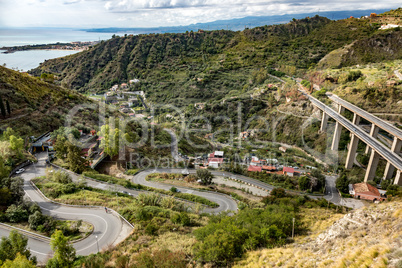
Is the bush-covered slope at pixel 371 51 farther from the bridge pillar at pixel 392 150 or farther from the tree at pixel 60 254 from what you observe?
the tree at pixel 60 254

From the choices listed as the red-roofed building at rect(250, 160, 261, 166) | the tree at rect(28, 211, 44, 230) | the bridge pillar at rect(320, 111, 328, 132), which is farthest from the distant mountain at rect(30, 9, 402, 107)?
the tree at rect(28, 211, 44, 230)

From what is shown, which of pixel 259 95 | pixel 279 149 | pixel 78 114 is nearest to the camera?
pixel 78 114

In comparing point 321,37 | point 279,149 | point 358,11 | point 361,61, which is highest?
point 358,11

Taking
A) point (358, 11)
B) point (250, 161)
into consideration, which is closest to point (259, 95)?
point (250, 161)

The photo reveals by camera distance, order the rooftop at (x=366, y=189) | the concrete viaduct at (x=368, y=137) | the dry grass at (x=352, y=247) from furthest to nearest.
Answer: the concrete viaduct at (x=368, y=137), the rooftop at (x=366, y=189), the dry grass at (x=352, y=247)

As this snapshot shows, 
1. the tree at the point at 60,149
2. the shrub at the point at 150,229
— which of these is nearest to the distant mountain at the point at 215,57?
the tree at the point at 60,149

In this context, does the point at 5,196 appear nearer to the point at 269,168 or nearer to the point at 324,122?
the point at 269,168

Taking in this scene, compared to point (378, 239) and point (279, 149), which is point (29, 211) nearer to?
point (378, 239)
